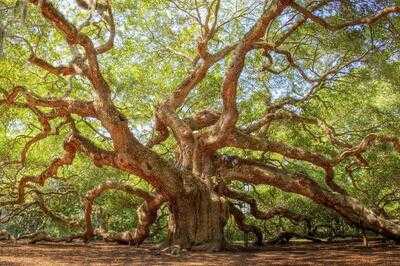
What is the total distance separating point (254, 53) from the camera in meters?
13.0

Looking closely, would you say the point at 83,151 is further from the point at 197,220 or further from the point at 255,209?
the point at 255,209

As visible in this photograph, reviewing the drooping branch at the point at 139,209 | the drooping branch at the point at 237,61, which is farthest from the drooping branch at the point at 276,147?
the drooping branch at the point at 139,209

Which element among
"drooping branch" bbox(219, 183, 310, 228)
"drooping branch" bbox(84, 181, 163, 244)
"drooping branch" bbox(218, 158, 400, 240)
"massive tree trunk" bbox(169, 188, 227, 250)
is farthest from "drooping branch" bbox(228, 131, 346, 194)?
"drooping branch" bbox(84, 181, 163, 244)

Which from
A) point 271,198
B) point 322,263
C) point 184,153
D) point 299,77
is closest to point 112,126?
point 184,153

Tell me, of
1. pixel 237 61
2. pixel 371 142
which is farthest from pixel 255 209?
pixel 237 61

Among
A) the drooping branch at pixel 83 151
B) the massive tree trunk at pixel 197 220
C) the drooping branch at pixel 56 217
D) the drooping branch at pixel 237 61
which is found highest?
the drooping branch at pixel 237 61

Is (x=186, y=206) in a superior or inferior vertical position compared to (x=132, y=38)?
inferior

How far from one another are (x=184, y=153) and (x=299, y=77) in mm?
4782

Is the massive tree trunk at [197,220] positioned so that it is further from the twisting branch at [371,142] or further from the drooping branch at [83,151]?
the twisting branch at [371,142]

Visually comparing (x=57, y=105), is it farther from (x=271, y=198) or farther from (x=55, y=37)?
(x=271, y=198)

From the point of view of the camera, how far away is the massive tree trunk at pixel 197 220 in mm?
8992

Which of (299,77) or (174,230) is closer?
(174,230)

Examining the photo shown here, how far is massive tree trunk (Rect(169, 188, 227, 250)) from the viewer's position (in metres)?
8.99

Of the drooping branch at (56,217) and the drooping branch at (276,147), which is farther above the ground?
the drooping branch at (276,147)
